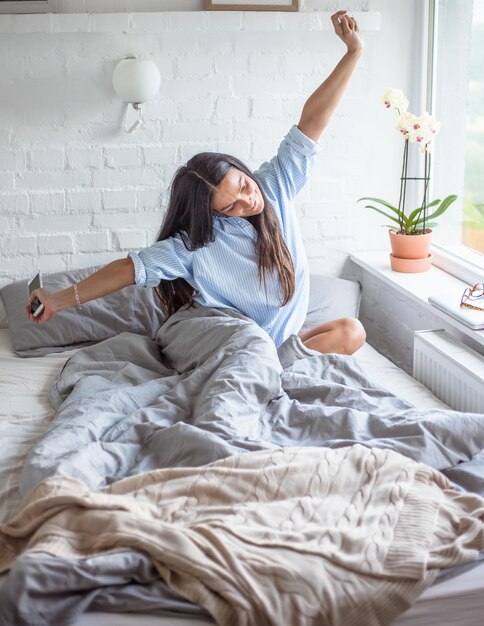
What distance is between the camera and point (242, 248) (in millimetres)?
2697

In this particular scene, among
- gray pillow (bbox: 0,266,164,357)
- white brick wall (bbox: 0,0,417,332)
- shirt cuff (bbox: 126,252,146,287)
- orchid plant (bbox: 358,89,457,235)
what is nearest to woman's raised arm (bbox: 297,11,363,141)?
orchid plant (bbox: 358,89,457,235)

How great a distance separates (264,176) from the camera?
9.12 ft

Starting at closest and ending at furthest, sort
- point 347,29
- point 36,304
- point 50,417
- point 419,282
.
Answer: point 50,417 → point 36,304 → point 347,29 → point 419,282

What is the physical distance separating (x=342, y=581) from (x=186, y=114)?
2052 millimetres

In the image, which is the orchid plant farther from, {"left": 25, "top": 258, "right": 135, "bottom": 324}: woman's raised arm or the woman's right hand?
the woman's right hand

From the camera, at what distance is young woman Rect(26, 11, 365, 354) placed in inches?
100.0

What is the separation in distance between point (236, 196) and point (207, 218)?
0.33ft

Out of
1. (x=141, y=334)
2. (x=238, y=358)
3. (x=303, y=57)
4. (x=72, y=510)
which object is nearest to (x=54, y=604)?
(x=72, y=510)

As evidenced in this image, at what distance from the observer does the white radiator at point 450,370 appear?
2514 mm

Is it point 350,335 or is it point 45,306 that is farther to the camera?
point 350,335

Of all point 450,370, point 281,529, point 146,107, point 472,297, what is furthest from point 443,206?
point 281,529

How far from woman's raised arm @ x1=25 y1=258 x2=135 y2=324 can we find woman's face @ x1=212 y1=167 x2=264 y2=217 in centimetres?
29

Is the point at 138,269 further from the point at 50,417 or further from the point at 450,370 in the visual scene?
the point at 450,370

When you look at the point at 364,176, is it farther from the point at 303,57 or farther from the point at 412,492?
the point at 412,492
